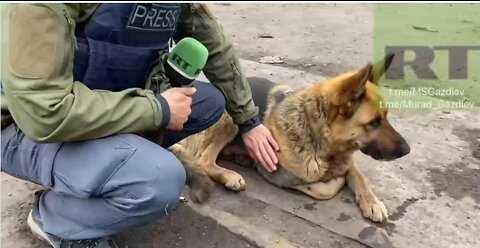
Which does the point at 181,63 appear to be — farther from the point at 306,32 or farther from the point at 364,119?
the point at 306,32

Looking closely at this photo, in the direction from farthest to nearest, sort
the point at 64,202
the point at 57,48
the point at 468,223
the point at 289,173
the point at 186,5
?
the point at 289,173
the point at 468,223
the point at 186,5
the point at 64,202
the point at 57,48

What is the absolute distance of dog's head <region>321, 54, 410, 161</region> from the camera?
2734mm

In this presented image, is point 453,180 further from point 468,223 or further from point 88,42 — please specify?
point 88,42

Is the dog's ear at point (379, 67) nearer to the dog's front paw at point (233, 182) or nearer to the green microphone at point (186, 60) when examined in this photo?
the dog's front paw at point (233, 182)

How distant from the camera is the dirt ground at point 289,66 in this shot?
8.04ft

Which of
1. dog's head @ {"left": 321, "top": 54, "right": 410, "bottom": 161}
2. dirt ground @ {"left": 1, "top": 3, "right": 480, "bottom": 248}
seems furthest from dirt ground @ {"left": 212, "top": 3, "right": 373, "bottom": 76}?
dog's head @ {"left": 321, "top": 54, "right": 410, "bottom": 161}

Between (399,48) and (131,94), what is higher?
(131,94)

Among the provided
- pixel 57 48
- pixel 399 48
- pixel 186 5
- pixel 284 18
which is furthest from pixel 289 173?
pixel 284 18

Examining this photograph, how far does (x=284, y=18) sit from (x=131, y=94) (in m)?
5.00

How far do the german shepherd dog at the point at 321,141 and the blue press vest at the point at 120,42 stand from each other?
82cm

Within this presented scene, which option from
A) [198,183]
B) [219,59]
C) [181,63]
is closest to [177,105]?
[181,63]

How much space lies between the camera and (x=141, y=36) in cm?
202

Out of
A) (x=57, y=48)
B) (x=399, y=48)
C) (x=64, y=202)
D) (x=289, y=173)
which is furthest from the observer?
(x=399, y=48)

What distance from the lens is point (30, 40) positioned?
168cm
